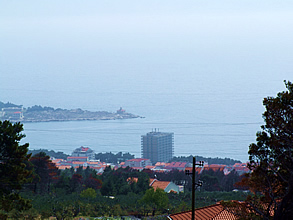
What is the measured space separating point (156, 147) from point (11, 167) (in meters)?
83.9

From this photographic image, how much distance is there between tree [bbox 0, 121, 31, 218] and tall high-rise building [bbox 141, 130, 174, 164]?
81.8m

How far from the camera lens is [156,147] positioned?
97312mm

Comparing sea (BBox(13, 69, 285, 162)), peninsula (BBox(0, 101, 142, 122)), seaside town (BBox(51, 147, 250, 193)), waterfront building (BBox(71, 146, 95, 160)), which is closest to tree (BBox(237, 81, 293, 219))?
seaside town (BBox(51, 147, 250, 193))

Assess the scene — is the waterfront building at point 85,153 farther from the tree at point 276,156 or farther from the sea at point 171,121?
the tree at point 276,156

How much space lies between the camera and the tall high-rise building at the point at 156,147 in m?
96.1

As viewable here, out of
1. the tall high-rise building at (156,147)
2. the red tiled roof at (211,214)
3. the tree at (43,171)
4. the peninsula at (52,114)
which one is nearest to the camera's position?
the red tiled roof at (211,214)

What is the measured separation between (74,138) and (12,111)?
30.1 m

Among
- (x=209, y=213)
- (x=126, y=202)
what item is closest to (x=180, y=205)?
(x=126, y=202)

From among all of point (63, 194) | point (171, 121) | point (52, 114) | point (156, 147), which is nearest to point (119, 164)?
point (156, 147)

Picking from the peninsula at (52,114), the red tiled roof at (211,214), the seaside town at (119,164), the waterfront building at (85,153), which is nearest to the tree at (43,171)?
the red tiled roof at (211,214)

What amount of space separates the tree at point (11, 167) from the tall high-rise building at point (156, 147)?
8181 centimetres

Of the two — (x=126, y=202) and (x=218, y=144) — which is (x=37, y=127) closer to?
(x=218, y=144)

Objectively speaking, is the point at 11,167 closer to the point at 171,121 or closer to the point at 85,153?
the point at 85,153

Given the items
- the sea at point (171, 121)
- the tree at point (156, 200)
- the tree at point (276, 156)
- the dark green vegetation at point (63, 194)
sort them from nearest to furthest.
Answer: the tree at point (276, 156) → the dark green vegetation at point (63, 194) → the tree at point (156, 200) → the sea at point (171, 121)
